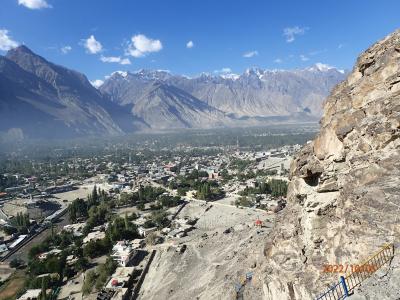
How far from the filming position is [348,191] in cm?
1838

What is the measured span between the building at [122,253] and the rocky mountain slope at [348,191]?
22.3 meters

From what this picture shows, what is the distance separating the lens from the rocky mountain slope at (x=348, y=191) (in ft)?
52.1

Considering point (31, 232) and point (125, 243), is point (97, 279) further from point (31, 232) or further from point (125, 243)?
point (31, 232)

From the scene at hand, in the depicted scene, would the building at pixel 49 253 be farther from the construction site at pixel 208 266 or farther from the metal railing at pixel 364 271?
the metal railing at pixel 364 271

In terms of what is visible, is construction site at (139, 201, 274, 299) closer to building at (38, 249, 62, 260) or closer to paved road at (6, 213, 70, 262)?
building at (38, 249, 62, 260)

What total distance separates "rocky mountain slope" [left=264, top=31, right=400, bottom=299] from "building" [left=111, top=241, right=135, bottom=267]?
2232 centimetres

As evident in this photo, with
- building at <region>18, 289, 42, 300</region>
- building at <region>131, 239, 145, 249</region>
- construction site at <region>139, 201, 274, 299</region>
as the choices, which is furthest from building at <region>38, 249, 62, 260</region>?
construction site at <region>139, 201, 274, 299</region>

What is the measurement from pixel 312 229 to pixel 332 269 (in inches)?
130

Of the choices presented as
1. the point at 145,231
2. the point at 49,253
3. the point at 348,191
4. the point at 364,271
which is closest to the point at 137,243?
the point at 145,231
